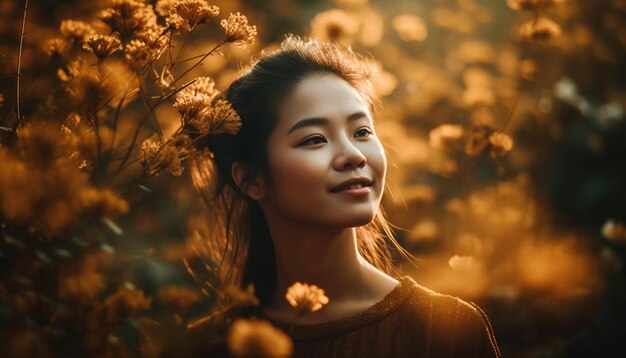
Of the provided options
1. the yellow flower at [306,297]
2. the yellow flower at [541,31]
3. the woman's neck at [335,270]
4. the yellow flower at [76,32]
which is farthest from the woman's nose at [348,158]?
the yellow flower at [541,31]

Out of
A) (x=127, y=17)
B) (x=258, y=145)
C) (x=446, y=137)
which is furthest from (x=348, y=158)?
(x=446, y=137)

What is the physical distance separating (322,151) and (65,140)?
20.7 inches

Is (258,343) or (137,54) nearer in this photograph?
(258,343)

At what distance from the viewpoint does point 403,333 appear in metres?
1.28

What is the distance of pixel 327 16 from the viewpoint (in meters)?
2.04

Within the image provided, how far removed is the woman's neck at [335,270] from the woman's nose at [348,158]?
157 millimetres

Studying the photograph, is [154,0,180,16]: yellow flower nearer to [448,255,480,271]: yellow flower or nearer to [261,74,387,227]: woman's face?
[261,74,387,227]: woman's face

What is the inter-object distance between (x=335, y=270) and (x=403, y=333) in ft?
0.63

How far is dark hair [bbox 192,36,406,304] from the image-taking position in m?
1.41

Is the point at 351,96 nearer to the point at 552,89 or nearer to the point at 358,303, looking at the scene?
the point at 358,303

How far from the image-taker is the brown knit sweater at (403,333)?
1.26 metres

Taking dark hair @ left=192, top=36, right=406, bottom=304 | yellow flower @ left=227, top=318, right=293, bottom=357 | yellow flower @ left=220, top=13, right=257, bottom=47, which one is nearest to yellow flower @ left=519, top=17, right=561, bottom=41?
dark hair @ left=192, top=36, right=406, bottom=304

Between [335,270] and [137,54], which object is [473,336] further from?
[137,54]

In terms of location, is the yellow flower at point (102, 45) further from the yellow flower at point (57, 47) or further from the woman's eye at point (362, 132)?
the woman's eye at point (362, 132)
